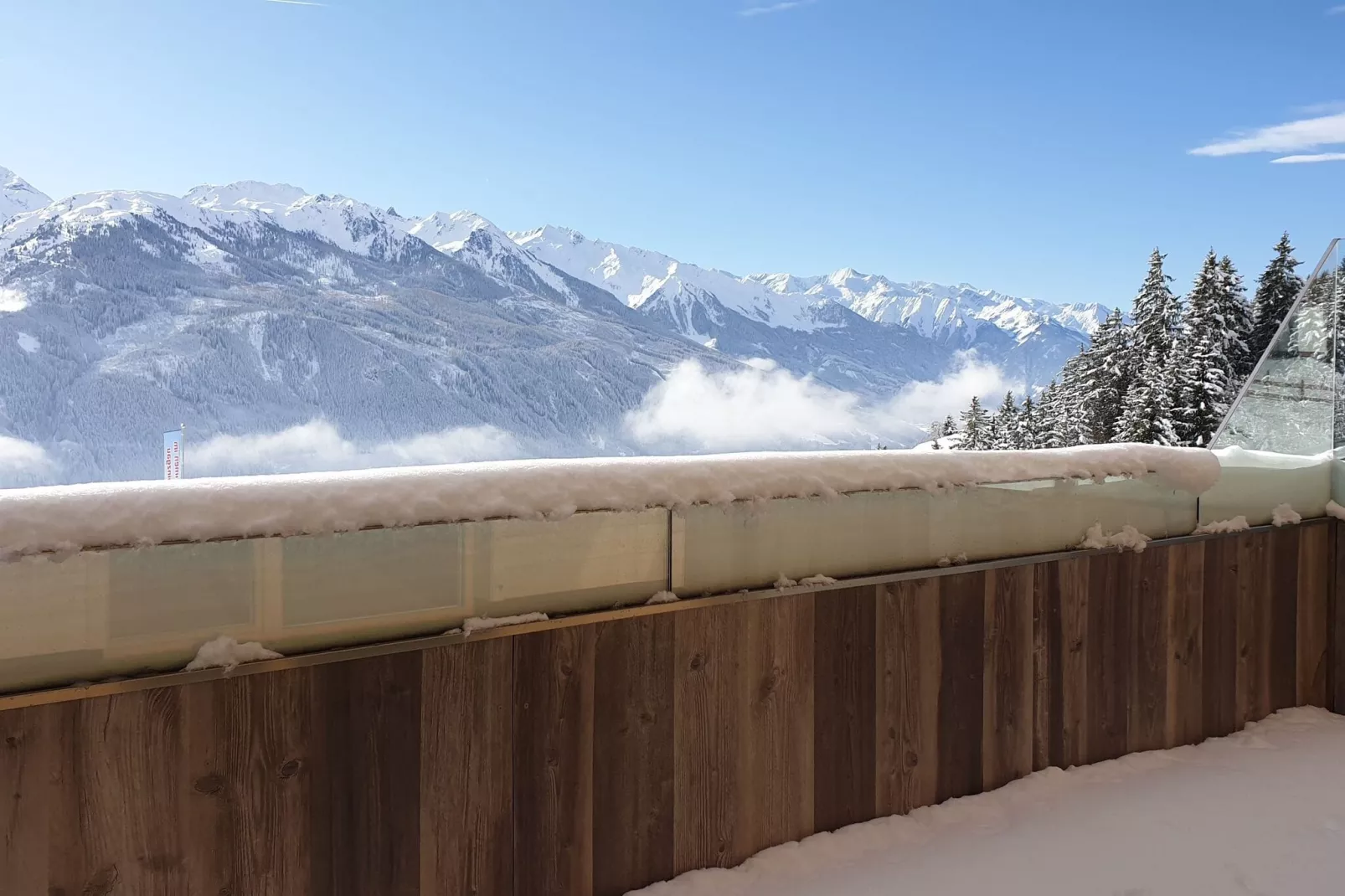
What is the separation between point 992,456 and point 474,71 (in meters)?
55.2

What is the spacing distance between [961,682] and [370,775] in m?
1.03

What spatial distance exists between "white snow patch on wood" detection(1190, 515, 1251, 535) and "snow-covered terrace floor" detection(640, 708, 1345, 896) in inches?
19.6

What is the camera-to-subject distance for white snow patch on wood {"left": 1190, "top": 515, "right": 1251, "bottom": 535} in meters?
1.83

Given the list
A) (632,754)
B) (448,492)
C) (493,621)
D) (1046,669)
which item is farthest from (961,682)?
(448,492)

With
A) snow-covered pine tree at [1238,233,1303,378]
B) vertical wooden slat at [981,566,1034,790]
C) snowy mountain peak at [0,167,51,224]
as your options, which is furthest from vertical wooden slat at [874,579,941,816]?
snowy mountain peak at [0,167,51,224]

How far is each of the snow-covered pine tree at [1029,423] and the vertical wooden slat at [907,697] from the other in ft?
92.7

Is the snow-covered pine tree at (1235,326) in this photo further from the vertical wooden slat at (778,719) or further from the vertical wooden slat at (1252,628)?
the vertical wooden slat at (778,719)

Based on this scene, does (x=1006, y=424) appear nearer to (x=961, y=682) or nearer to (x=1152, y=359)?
(x=1152, y=359)

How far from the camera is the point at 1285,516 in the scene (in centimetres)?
200

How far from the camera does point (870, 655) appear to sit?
1361 mm

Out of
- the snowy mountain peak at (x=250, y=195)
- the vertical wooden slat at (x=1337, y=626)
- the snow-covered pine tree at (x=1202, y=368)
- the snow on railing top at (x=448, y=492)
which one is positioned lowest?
the vertical wooden slat at (x=1337, y=626)

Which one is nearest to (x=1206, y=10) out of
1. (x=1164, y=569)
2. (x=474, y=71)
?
(x=1164, y=569)

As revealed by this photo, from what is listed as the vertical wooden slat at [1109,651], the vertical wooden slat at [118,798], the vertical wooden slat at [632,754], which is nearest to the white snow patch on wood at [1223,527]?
the vertical wooden slat at [1109,651]

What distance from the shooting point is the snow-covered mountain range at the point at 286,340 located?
4562 cm
